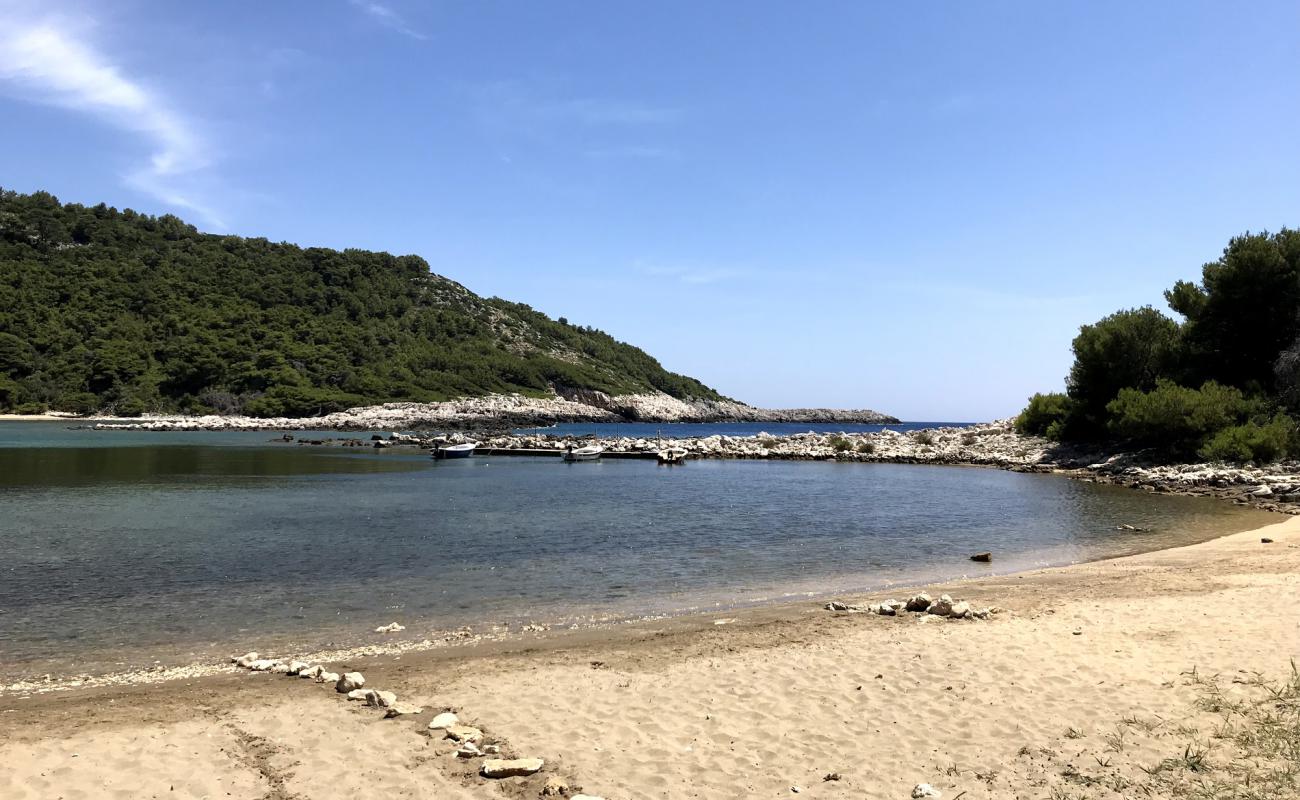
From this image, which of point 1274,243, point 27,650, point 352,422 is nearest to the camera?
point 27,650

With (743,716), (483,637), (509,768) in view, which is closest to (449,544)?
(483,637)

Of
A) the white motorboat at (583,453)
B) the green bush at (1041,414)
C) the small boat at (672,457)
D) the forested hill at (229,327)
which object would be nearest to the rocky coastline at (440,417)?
the forested hill at (229,327)

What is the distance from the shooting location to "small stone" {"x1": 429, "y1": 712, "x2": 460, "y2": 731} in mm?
8176

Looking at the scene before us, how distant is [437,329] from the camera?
6407 inches

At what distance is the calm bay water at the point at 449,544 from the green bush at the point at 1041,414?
1979 centimetres

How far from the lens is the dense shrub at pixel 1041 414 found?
6244cm

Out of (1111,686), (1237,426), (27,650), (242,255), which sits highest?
(242,255)

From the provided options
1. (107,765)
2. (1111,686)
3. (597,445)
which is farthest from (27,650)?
(597,445)

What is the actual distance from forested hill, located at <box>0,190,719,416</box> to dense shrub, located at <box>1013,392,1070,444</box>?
9069cm

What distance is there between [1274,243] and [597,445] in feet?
173

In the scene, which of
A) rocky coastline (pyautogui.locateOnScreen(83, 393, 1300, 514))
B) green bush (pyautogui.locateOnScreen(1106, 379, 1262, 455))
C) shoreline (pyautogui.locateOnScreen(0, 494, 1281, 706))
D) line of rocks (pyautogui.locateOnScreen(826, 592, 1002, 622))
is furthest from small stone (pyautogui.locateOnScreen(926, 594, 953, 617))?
green bush (pyautogui.locateOnScreen(1106, 379, 1262, 455))

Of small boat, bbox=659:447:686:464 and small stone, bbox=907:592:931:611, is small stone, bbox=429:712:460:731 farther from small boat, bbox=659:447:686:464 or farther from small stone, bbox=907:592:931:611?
small boat, bbox=659:447:686:464

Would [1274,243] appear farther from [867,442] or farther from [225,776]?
[225,776]

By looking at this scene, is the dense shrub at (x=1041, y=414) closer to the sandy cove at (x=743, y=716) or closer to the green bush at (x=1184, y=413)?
the green bush at (x=1184, y=413)
